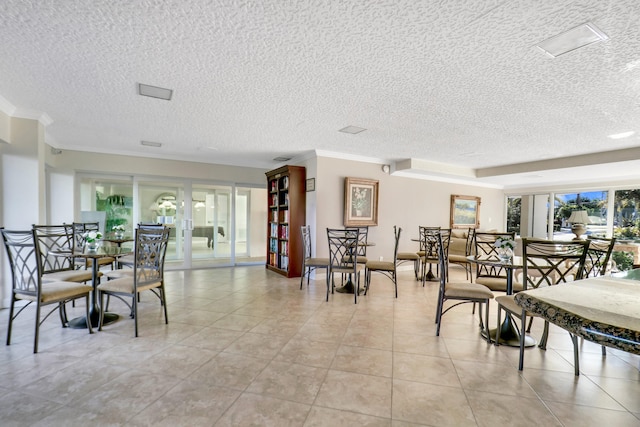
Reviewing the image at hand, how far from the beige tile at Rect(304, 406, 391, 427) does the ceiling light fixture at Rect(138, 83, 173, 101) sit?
119 inches

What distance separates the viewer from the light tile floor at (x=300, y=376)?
67.6 inches

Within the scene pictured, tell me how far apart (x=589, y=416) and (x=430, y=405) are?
0.92 m

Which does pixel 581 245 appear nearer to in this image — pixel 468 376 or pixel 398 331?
pixel 468 376

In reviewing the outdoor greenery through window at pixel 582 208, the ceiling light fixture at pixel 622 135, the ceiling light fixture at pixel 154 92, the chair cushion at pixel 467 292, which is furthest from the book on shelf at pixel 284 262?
the outdoor greenery through window at pixel 582 208

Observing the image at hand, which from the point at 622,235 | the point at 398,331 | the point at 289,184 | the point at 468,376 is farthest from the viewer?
the point at 622,235

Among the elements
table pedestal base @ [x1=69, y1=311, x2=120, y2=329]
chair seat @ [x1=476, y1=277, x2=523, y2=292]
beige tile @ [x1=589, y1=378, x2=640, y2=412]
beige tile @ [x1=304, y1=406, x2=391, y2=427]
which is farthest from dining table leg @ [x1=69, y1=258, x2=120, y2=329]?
beige tile @ [x1=589, y1=378, x2=640, y2=412]

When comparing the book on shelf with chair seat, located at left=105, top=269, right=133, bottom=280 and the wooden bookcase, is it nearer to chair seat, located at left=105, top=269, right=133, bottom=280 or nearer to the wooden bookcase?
the wooden bookcase

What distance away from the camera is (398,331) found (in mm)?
3023

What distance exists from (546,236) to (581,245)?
7.08 m

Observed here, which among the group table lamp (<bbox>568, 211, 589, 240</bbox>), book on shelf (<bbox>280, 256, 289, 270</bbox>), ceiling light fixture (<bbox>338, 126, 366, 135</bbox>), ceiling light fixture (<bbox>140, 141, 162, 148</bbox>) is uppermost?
ceiling light fixture (<bbox>338, 126, 366, 135</bbox>)

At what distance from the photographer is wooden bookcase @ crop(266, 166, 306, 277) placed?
5.56m

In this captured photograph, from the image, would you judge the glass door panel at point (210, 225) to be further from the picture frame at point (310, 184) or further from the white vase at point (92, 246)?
the white vase at point (92, 246)

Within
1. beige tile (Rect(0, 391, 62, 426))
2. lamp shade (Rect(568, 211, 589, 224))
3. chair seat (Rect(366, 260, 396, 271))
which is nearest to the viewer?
beige tile (Rect(0, 391, 62, 426))

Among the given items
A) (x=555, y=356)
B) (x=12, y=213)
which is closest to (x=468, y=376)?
(x=555, y=356)
